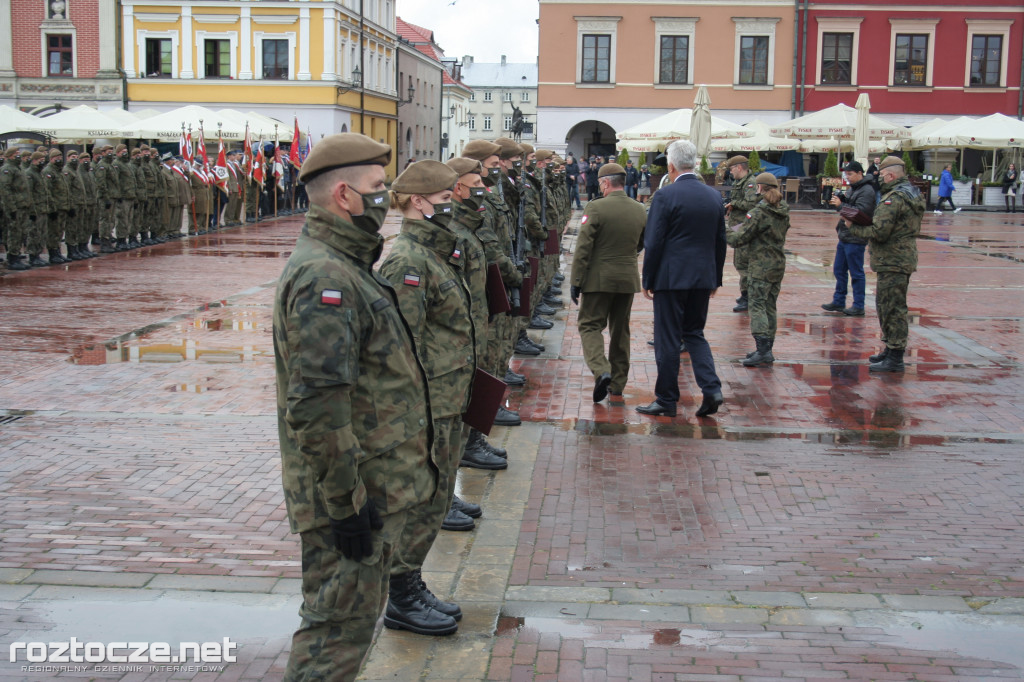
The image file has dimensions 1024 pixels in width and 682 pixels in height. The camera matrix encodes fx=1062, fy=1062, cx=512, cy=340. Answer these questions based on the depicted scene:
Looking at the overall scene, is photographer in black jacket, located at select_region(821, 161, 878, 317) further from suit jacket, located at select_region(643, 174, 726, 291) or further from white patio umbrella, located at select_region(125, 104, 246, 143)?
white patio umbrella, located at select_region(125, 104, 246, 143)

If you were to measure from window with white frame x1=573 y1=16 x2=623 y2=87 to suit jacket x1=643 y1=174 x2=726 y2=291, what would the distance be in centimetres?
3823

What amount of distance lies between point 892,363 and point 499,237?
4.51 metres

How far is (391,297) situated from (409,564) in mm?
1457

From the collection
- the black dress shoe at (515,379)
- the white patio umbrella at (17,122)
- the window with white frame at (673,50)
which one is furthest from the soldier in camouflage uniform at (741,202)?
the window with white frame at (673,50)

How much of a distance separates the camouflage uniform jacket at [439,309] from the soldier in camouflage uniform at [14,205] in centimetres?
1477

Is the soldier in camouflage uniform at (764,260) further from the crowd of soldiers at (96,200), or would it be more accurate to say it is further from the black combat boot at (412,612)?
the crowd of soldiers at (96,200)

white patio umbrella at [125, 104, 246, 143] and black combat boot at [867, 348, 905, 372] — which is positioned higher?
white patio umbrella at [125, 104, 246, 143]

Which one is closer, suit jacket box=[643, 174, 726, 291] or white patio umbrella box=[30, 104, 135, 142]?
suit jacket box=[643, 174, 726, 291]

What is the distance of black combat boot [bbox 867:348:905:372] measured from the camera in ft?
33.1

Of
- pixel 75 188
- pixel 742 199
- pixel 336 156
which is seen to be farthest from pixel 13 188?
pixel 336 156

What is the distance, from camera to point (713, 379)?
828 cm

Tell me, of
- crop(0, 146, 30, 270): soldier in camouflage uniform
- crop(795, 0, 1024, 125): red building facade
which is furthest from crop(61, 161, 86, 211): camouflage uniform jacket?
crop(795, 0, 1024, 125): red building facade

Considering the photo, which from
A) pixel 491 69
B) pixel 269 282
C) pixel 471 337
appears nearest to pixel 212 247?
pixel 269 282

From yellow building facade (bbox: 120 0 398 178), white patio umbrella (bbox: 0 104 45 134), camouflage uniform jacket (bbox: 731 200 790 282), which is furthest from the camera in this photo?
yellow building facade (bbox: 120 0 398 178)
